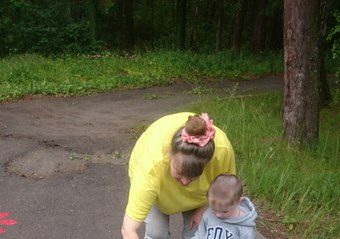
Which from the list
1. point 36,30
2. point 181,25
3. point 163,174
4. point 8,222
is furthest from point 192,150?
point 181,25

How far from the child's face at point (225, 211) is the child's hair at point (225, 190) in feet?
0.10

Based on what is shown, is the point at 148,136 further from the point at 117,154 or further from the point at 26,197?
the point at 117,154

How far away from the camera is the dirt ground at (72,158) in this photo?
450 cm

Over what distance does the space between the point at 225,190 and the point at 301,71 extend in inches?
146

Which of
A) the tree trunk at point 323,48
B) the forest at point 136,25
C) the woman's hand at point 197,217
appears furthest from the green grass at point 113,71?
the woman's hand at point 197,217

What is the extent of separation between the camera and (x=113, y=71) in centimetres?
1183

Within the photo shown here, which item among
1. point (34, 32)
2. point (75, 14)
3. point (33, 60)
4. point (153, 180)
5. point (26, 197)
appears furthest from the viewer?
point (75, 14)

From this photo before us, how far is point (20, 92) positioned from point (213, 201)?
7.43m

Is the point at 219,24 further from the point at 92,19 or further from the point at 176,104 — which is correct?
the point at 176,104

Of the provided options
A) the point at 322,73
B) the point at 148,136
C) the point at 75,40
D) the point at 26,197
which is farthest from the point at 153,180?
the point at 75,40

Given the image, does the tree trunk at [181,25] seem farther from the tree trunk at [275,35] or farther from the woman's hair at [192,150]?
the woman's hair at [192,150]

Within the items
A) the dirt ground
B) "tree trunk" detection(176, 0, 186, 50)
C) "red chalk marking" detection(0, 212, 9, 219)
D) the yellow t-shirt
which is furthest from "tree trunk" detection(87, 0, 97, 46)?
the yellow t-shirt

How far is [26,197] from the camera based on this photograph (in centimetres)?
502

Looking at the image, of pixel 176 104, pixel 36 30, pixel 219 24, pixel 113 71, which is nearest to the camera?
pixel 176 104
